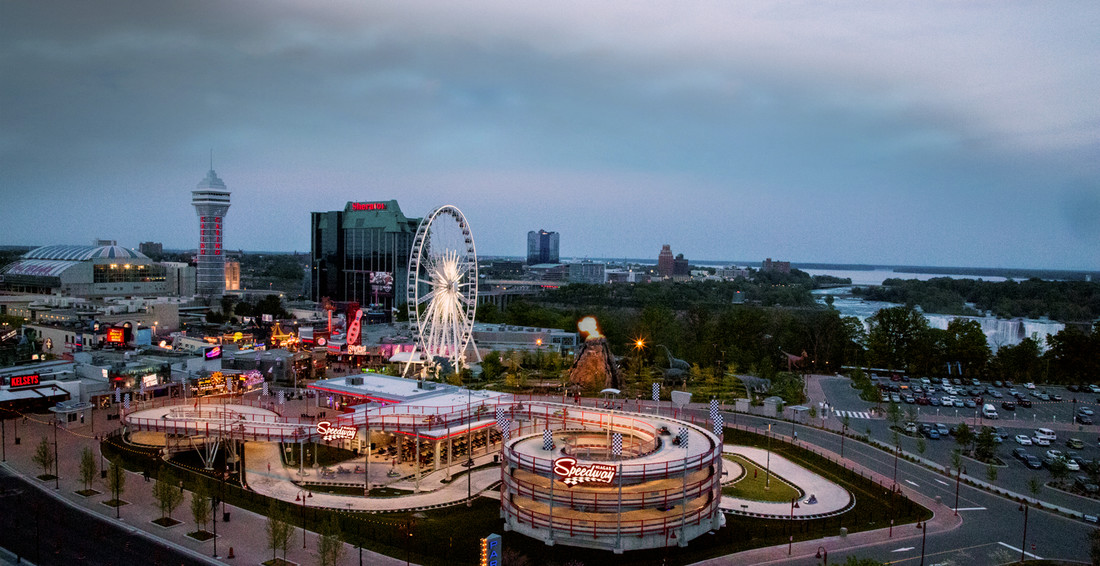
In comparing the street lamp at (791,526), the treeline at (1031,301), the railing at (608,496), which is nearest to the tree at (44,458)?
the railing at (608,496)

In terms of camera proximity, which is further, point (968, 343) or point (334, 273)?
point (334, 273)

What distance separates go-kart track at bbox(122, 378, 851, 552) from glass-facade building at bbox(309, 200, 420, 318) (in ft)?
322

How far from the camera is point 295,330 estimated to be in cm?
10975

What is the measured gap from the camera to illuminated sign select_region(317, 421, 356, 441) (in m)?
50.4

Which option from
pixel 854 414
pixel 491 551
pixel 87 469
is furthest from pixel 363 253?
pixel 491 551

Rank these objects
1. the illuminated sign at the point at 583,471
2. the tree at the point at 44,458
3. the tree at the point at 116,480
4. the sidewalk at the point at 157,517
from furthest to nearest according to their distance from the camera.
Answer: the tree at the point at 44,458, the tree at the point at 116,480, the illuminated sign at the point at 583,471, the sidewalk at the point at 157,517

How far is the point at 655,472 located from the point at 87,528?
31111 millimetres

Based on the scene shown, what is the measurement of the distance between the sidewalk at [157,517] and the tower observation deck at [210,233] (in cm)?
13686

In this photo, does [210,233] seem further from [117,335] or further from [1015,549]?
[1015,549]

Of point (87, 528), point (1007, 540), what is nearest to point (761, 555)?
point (1007, 540)

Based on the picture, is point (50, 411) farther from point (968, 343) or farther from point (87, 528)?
point (968, 343)

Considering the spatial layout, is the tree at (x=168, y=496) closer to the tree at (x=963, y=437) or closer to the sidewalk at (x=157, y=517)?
the sidewalk at (x=157, y=517)

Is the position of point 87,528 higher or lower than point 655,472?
lower

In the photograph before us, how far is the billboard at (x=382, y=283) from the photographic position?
165500mm
